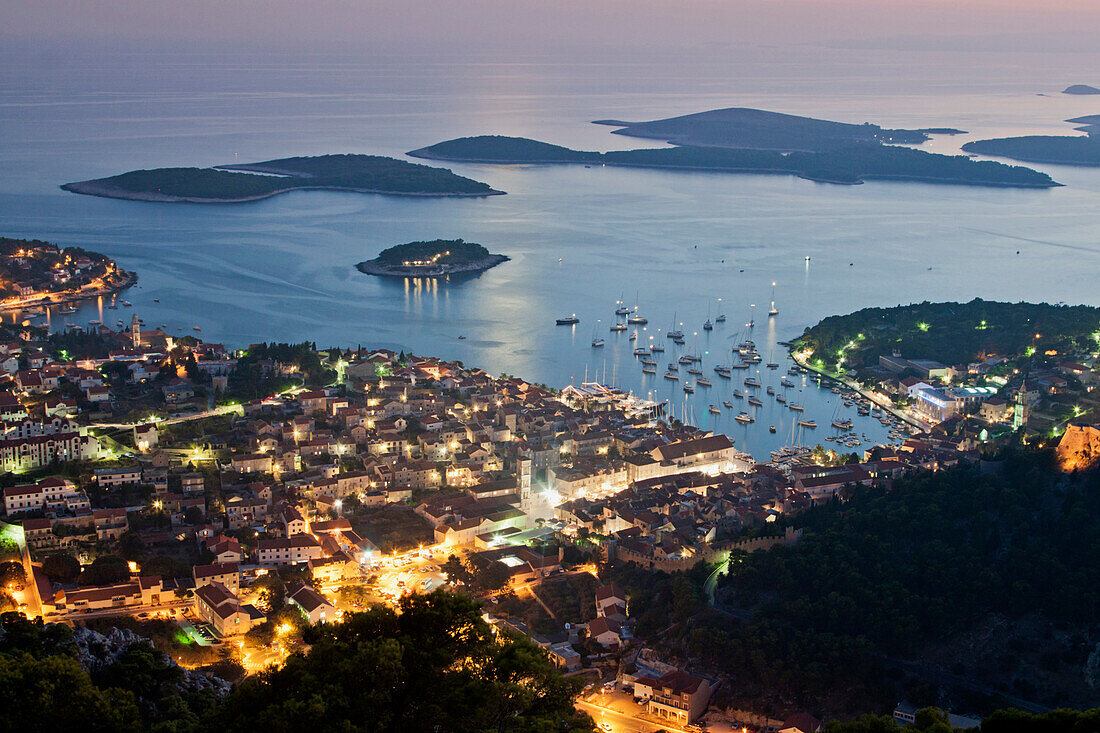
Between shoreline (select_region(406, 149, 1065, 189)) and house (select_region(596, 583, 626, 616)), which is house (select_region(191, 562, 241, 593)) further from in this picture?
shoreline (select_region(406, 149, 1065, 189))

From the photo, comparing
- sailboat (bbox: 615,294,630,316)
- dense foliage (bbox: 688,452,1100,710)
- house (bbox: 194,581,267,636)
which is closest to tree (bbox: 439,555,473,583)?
house (bbox: 194,581,267,636)

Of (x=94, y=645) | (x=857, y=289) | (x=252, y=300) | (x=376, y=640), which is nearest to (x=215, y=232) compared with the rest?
(x=252, y=300)

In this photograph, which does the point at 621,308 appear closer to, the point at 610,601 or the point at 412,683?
the point at 610,601

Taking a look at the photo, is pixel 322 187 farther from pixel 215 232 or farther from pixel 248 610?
pixel 248 610

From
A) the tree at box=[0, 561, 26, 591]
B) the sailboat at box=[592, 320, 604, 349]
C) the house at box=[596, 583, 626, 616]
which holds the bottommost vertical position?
the house at box=[596, 583, 626, 616]

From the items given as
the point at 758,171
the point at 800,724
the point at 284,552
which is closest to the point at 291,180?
the point at 758,171

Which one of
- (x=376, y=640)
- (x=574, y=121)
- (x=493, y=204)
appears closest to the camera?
(x=376, y=640)
